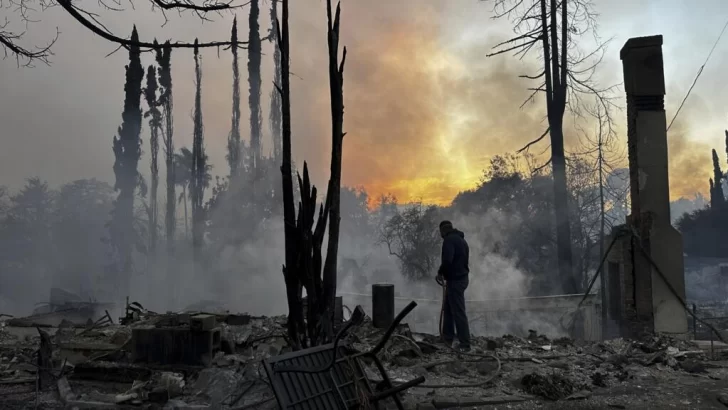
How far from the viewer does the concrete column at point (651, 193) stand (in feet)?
28.1

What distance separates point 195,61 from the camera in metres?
40.2

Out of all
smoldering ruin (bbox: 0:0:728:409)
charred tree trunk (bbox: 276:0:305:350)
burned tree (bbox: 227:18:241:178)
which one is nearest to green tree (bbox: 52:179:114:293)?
smoldering ruin (bbox: 0:0:728:409)

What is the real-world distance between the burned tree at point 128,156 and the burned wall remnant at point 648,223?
34.6 m

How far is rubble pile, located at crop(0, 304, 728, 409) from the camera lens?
5.12 meters

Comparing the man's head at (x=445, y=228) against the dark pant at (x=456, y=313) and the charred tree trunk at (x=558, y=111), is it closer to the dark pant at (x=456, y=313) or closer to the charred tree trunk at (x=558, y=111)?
the dark pant at (x=456, y=313)

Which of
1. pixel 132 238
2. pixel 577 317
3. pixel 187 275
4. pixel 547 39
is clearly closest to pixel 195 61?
pixel 132 238

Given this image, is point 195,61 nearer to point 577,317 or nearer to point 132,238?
point 132,238

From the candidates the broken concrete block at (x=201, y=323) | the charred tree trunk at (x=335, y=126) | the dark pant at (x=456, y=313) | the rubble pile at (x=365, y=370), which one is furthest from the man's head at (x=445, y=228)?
the broken concrete block at (x=201, y=323)

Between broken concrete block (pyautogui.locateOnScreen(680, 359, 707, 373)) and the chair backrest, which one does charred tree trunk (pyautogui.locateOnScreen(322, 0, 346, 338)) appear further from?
broken concrete block (pyautogui.locateOnScreen(680, 359, 707, 373))

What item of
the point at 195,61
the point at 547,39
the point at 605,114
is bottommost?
the point at 605,114

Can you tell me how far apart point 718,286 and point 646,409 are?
1250 inches

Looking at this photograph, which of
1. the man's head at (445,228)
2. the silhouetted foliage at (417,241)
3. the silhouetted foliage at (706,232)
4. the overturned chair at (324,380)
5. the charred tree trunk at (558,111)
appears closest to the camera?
the overturned chair at (324,380)

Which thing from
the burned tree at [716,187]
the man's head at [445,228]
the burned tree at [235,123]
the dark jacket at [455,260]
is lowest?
the dark jacket at [455,260]

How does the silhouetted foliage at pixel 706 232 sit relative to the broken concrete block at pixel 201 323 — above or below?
above
